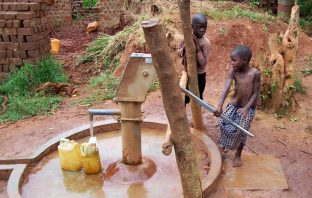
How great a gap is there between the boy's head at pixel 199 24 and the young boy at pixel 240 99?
0.52m

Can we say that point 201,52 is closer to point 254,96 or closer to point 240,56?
point 240,56

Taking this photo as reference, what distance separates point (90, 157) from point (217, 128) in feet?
5.45

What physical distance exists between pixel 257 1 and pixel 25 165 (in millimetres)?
8552

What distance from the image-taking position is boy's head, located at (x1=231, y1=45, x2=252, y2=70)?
3.18 metres

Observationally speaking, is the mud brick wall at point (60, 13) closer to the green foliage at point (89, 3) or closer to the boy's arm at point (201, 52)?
the green foliage at point (89, 3)

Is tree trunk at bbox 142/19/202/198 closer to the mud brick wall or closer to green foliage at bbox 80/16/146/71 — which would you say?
green foliage at bbox 80/16/146/71

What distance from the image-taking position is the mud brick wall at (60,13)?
11.0 metres

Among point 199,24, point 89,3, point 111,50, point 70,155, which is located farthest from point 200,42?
point 89,3

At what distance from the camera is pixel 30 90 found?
6.09 meters

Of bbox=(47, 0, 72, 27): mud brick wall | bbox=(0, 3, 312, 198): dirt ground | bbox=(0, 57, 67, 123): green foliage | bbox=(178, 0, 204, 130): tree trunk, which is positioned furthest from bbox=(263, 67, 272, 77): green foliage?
bbox=(47, 0, 72, 27): mud brick wall

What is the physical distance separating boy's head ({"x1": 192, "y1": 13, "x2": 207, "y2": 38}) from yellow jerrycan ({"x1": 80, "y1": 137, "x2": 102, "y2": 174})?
4.59ft

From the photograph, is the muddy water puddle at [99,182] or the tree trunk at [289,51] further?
the tree trunk at [289,51]

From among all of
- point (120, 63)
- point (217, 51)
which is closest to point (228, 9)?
point (217, 51)

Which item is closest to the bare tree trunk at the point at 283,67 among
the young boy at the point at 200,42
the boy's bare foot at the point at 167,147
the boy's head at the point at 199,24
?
the young boy at the point at 200,42
